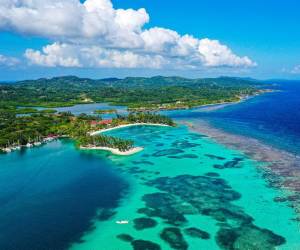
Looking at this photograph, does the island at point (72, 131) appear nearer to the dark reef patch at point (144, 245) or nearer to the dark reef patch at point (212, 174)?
the dark reef patch at point (212, 174)

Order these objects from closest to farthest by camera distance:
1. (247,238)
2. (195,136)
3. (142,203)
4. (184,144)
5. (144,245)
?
(144,245) < (247,238) < (142,203) < (184,144) < (195,136)

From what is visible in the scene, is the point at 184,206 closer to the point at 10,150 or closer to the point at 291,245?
the point at 291,245

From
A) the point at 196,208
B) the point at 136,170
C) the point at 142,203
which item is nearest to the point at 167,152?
the point at 136,170

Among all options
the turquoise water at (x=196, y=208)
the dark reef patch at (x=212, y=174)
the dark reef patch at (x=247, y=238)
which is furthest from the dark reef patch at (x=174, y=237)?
the dark reef patch at (x=212, y=174)

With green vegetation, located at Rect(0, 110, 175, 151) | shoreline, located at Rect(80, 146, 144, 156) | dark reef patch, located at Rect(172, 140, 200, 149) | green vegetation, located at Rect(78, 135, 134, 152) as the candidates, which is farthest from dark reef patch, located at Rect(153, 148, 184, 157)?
green vegetation, located at Rect(0, 110, 175, 151)

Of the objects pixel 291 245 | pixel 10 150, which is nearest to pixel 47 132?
pixel 10 150

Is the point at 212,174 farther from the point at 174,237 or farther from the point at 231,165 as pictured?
the point at 174,237

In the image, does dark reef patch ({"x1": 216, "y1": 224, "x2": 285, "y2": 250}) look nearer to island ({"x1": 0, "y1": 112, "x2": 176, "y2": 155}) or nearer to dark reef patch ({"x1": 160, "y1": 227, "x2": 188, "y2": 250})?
dark reef patch ({"x1": 160, "y1": 227, "x2": 188, "y2": 250})
